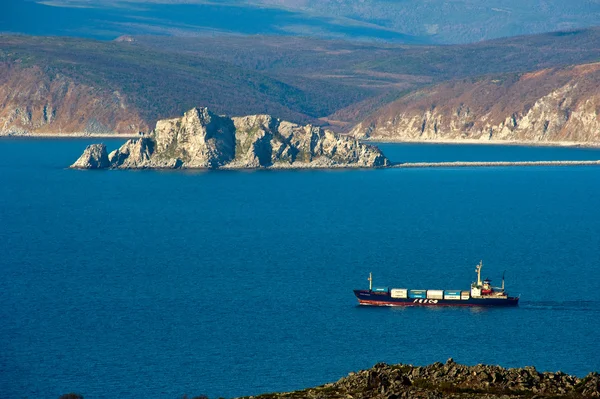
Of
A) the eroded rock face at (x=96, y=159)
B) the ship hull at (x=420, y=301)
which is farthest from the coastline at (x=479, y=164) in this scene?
the ship hull at (x=420, y=301)

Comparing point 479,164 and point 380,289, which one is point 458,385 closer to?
point 380,289

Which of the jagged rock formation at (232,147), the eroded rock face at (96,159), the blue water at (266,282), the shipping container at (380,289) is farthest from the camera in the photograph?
the eroded rock face at (96,159)

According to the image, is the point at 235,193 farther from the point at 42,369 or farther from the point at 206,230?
the point at 42,369

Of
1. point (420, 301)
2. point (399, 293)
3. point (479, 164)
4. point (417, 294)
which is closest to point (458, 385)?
point (420, 301)

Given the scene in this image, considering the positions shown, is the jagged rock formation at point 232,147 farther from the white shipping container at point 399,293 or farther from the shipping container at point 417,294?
the white shipping container at point 399,293

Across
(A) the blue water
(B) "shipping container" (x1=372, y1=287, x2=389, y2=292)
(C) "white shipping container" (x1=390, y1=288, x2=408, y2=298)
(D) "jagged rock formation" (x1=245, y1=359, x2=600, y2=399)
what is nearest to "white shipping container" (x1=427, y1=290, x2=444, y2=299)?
(A) the blue water

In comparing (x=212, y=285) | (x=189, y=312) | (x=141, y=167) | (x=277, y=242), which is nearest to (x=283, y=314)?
(x=189, y=312)
